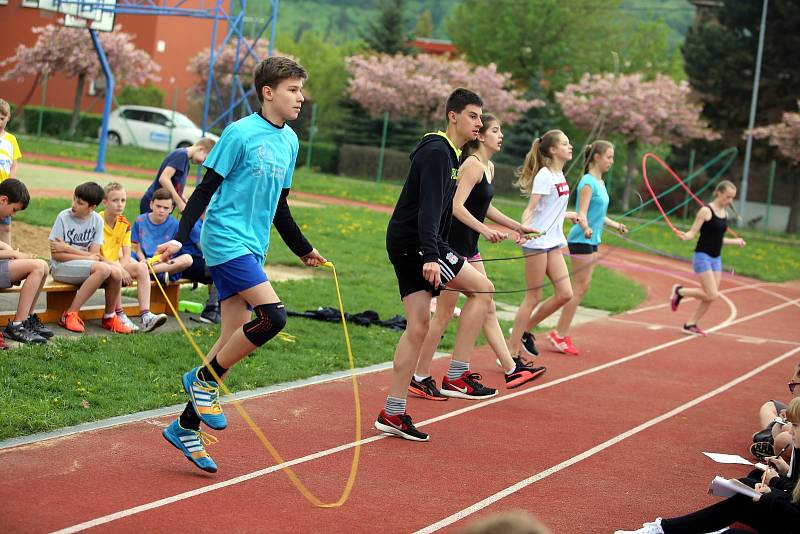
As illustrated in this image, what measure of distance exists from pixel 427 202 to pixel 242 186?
1.34 metres

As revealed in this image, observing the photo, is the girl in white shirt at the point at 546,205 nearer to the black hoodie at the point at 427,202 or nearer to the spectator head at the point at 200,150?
the black hoodie at the point at 427,202

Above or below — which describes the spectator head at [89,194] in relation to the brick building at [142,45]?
below

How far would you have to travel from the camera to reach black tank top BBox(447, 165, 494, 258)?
798 centimetres

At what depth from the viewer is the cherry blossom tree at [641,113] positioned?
37.2 metres

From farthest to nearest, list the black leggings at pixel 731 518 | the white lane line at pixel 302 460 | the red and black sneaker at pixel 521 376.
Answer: the red and black sneaker at pixel 521 376
the black leggings at pixel 731 518
the white lane line at pixel 302 460

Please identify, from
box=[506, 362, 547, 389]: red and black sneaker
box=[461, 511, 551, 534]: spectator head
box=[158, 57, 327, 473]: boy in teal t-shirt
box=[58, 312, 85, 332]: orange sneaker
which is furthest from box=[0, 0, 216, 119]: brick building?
box=[461, 511, 551, 534]: spectator head

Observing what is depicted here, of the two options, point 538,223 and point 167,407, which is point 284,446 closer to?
point 167,407

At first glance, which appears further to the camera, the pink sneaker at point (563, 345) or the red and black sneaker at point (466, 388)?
the pink sneaker at point (563, 345)

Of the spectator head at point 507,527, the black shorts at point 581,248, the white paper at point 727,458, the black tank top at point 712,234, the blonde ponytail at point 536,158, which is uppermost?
the blonde ponytail at point 536,158

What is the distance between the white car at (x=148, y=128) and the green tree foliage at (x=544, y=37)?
23.1m

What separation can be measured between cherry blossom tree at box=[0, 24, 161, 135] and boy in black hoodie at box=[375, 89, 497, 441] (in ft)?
119

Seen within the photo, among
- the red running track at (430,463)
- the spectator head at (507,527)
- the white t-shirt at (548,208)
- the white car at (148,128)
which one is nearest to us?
the spectator head at (507,527)

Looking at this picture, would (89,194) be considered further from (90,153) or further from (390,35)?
(390,35)

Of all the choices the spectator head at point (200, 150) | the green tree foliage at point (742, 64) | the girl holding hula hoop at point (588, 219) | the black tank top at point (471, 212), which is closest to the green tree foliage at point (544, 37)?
the green tree foliage at point (742, 64)
